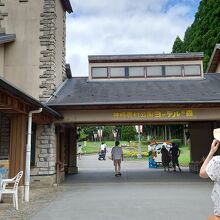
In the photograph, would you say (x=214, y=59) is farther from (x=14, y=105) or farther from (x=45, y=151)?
(x=14, y=105)

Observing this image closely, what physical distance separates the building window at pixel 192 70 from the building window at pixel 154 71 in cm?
147

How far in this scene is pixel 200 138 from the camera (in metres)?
20.4

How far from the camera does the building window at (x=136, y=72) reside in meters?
19.8

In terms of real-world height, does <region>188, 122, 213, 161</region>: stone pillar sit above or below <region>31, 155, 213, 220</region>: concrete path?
above

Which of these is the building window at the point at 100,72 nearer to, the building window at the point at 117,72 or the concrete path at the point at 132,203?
the building window at the point at 117,72

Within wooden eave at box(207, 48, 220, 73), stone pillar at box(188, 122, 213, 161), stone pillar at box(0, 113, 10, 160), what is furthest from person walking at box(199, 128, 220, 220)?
wooden eave at box(207, 48, 220, 73)

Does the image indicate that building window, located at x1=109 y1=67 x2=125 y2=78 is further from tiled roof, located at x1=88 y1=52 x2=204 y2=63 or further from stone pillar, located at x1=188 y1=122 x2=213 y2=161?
stone pillar, located at x1=188 y1=122 x2=213 y2=161

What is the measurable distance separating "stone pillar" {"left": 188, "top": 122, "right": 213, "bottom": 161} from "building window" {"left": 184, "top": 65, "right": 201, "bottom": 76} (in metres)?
2.82

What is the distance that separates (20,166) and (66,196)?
171 cm

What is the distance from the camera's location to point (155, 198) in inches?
404

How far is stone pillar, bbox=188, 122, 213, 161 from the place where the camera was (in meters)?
20.2

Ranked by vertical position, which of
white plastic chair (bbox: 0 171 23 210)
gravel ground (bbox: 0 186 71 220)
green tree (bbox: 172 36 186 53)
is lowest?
gravel ground (bbox: 0 186 71 220)

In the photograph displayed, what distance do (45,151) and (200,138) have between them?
33.1 feet

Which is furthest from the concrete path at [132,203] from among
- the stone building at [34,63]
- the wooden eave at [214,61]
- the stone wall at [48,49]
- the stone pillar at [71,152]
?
the wooden eave at [214,61]
